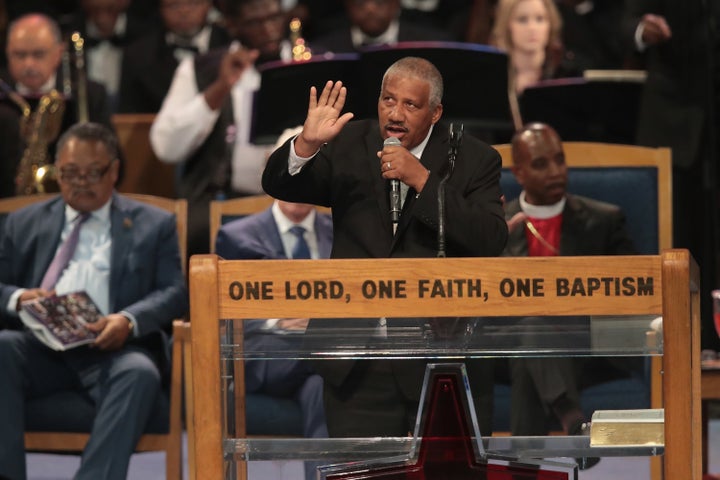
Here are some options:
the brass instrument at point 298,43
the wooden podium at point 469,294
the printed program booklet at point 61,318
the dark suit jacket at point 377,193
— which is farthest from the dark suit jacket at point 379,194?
the brass instrument at point 298,43

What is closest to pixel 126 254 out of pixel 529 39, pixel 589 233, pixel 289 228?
pixel 289 228

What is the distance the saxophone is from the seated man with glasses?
1096 mm

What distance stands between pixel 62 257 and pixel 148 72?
220 centimetres

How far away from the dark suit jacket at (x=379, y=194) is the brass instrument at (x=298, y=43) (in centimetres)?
253

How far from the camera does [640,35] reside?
17.7 feet

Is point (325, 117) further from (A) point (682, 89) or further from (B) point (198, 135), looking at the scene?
(B) point (198, 135)

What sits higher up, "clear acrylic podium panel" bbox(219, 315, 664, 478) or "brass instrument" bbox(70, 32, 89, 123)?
"brass instrument" bbox(70, 32, 89, 123)

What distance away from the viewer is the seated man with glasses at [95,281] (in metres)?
4.14

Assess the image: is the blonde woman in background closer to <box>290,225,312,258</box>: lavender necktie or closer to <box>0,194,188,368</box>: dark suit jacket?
<box>290,225,312,258</box>: lavender necktie

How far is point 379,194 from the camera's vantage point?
10.00 ft

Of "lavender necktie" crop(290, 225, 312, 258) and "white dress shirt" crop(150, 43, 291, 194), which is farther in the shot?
"white dress shirt" crop(150, 43, 291, 194)

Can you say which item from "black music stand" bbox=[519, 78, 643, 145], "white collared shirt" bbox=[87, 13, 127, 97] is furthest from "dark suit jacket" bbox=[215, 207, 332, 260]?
"white collared shirt" bbox=[87, 13, 127, 97]

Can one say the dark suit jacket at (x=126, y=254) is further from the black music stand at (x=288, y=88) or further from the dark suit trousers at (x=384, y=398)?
the dark suit trousers at (x=384, y=398)

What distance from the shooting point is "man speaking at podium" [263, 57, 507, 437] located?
2.77 m
